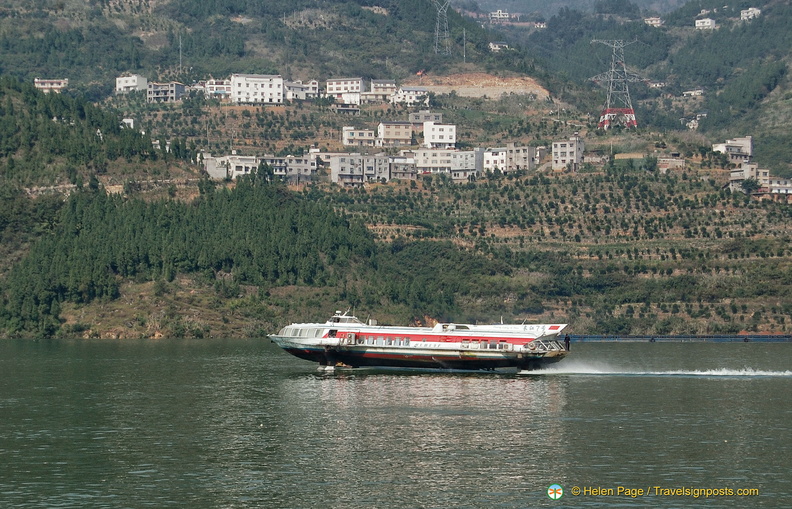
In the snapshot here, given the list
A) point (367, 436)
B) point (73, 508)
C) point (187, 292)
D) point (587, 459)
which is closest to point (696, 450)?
point (587, 459)

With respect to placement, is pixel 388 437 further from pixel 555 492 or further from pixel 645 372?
pixel 645 372

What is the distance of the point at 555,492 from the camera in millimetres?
61750

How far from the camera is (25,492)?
62.1 metres

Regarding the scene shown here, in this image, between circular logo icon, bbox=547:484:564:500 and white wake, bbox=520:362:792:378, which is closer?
circular logo icon, bbox=547:484:564:500

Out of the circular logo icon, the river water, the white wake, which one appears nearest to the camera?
the circular logo icon

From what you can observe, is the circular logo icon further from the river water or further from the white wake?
the white wake

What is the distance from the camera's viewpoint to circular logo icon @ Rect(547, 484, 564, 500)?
201 ft

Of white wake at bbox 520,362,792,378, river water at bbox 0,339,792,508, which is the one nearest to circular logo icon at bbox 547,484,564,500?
river water at bbox 0,339,792,508

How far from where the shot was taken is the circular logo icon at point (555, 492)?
201 ft

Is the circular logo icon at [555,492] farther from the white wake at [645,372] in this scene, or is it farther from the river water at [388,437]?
the white wake at [645,372]

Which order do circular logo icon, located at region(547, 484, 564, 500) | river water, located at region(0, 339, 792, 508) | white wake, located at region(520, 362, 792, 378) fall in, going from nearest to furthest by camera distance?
circular logo icon, located at region(547, 484, 564, 500) < river water, located at region(0, 339, 792, 508) < white wake, located at region(520, 362, 792, 378)

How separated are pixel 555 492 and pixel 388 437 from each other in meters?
16.8

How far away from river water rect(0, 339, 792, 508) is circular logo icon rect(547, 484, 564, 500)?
15.3 inches

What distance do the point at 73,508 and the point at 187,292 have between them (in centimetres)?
11487
